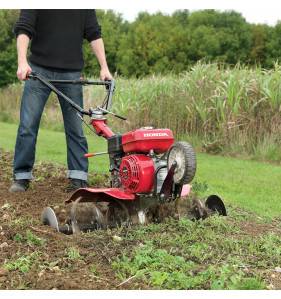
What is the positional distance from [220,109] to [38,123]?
475 centimetres

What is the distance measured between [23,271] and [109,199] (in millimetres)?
1199

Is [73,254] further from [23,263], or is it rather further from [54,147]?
[54,147]

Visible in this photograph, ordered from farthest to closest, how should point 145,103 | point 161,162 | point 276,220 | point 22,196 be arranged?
point 145,103, point 22,196, point 276,220, point 161,162

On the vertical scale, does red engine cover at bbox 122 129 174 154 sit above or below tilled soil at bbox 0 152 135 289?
above

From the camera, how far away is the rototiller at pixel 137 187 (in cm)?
408

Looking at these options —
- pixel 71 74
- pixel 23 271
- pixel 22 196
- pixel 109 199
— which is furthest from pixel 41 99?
pixel 23 271

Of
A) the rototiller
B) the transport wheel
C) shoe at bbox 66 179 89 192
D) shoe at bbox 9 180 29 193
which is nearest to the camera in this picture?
the rototiller

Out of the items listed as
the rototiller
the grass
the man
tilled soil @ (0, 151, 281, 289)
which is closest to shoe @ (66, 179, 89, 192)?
the man

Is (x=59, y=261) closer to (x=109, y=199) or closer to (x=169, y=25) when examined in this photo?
(x=109, y=199)

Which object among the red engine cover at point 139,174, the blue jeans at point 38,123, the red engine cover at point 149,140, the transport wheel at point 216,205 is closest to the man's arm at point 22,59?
the blue jeans at point 38,123

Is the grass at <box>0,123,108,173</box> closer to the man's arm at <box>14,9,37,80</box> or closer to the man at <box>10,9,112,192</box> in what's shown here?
the man at <box>10,9,112,192</box>

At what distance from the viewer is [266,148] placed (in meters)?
9.27

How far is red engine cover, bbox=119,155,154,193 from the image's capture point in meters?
4.16

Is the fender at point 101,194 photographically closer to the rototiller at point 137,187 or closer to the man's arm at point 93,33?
the rototiller at point 137,187
